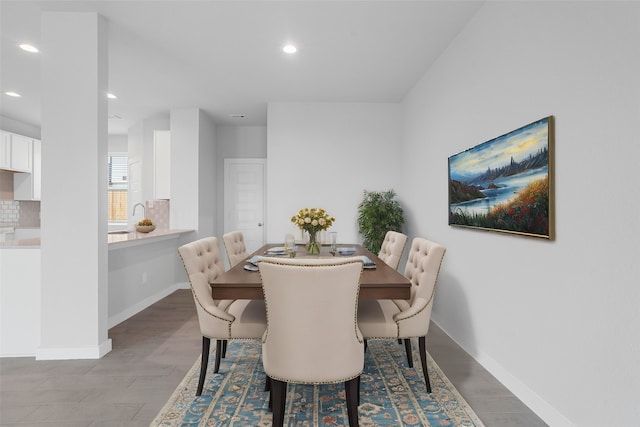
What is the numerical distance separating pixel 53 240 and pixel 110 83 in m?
2.37

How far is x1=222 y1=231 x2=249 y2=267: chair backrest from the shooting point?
313 cm

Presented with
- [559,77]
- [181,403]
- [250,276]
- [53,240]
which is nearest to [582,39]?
[559,77]

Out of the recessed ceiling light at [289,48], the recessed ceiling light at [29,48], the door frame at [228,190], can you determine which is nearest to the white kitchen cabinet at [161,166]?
the door frame at [228,190]

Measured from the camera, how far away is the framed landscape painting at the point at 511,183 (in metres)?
1.94

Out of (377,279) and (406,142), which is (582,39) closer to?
(377,279)

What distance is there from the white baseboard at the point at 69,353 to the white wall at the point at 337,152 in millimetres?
2956

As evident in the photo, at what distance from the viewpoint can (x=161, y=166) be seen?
5.39m

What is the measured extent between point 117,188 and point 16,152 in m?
1.63

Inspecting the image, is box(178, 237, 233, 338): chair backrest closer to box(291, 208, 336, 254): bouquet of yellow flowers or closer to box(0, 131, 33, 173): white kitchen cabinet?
box(291, 208, 336, 254): bouquet of yellow flowers

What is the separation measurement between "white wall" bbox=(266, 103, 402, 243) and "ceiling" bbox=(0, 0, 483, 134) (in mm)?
207

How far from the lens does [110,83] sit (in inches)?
168

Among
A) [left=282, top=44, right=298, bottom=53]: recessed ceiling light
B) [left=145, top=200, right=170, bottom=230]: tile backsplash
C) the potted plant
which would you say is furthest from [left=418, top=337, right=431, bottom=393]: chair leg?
[left=145, top=200, right=170, bottom=230]: tile backsplash

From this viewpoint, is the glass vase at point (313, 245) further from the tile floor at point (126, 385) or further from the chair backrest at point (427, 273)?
the tile floor at point (126, 385)

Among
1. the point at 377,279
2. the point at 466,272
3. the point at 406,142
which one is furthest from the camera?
the point at 406,142
